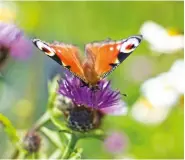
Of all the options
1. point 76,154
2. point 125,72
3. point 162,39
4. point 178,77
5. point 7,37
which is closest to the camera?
point 76,154

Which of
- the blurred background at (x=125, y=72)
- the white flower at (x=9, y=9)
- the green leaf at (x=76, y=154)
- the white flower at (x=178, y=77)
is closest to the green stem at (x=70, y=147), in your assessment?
the green leaf at (x=76, y=154)

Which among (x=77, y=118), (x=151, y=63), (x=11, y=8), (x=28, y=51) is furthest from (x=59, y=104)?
(x=151, y=63)

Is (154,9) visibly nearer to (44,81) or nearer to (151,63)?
(151,63)

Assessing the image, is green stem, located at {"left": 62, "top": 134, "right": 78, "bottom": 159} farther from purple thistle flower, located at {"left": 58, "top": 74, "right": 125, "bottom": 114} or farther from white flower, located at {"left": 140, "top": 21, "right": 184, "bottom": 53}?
white flower, located at {"left": 140, "top": 21, "right": 184, "bottom": 53}

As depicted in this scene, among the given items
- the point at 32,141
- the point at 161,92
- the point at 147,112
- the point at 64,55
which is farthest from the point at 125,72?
the point at 64,55

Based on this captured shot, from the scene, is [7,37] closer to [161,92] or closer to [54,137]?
[54,137]

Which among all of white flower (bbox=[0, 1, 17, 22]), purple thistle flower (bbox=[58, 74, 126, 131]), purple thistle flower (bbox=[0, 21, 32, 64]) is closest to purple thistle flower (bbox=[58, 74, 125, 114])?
purple thistle flower (bbox=[58, 74, 126, 131])
